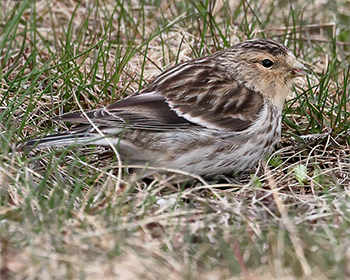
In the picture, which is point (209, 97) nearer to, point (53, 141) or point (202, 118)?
point (202, 118)

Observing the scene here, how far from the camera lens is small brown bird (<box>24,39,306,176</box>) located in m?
4.32

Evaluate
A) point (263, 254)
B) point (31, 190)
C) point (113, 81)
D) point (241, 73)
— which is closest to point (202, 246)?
point (263, 254)

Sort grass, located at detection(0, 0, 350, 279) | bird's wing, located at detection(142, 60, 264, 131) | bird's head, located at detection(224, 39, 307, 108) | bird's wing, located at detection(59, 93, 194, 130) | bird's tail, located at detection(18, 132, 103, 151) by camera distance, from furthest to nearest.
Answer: bird's head, located at detection(224, 39, 307, 108)
bird's wing, located at detection(142, 60, 264, 131)
bird's wing, located at detection(59, 93, 194, 130)
bird's tail, located at detection(18, 132, 103, 151)
grass, located at detection(0, 0, 350, 279)

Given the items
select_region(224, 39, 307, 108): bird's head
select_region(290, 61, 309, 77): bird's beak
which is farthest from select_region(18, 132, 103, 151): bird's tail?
select_region(290, 61, 309, 77): bird's beak

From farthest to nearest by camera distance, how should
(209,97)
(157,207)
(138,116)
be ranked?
(209,97)
(138,116)
(157,207)

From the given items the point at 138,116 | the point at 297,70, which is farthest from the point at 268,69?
the point at 138,116

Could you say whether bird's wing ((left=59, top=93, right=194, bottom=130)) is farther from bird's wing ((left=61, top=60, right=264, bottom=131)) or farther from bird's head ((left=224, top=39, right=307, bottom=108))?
bird's head ((left=224, top=39, right=307, bottom=108))

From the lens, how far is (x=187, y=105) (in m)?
4.48

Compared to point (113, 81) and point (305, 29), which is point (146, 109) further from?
point (305, 29)

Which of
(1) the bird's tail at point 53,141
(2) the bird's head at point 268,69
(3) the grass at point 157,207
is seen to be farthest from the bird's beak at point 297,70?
(1) the bird's tail at point 53,141

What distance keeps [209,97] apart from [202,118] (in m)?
0.18

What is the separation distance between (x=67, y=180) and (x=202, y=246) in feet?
4.11

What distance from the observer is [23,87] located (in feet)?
17.5

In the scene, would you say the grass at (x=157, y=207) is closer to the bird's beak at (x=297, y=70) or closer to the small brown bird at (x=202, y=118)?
the small brown bird at (x=202, y=118)
